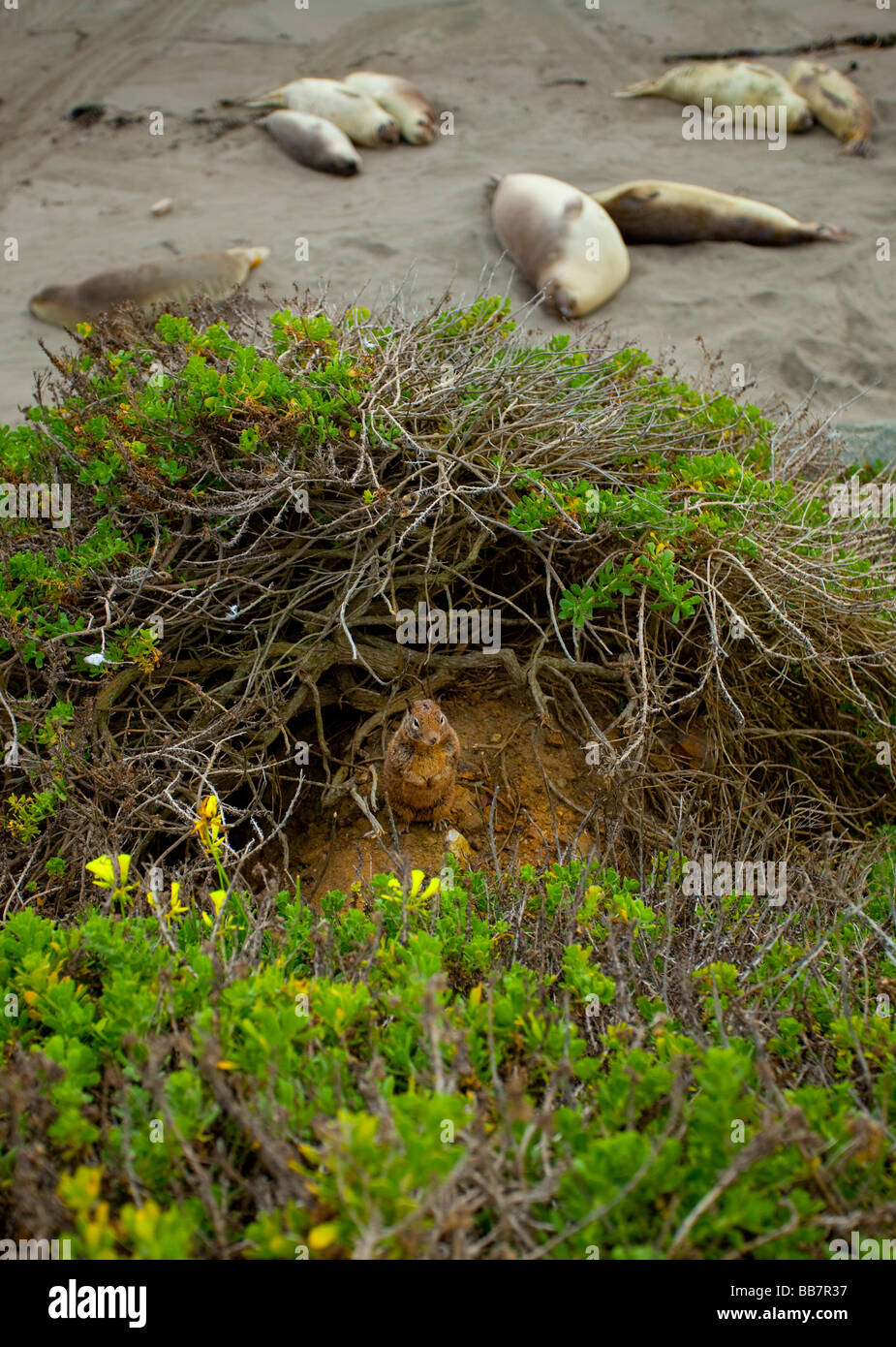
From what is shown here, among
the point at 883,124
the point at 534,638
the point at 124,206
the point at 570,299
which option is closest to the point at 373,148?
the point at 124,206

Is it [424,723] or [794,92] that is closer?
[424,723]

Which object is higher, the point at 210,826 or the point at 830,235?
the point at 830,235

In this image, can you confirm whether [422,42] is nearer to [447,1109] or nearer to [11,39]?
[11,39]

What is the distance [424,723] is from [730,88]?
31.6 feet

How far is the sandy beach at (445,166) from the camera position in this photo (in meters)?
7.01

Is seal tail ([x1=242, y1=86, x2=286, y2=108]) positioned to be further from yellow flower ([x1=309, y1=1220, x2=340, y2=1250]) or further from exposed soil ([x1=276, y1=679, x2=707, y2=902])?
yellow flower ([x1=309, y1=1220, x2=340, y2=1250])

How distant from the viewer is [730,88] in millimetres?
9672

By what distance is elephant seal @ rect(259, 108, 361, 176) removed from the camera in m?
9.22

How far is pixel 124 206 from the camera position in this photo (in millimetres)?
8719
